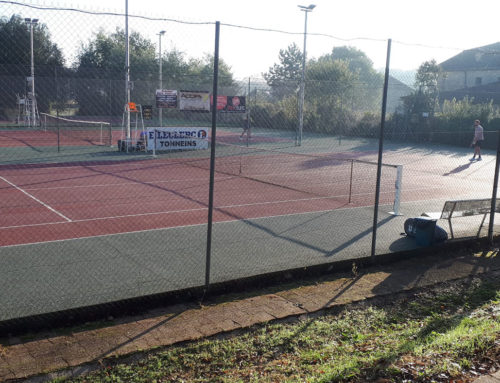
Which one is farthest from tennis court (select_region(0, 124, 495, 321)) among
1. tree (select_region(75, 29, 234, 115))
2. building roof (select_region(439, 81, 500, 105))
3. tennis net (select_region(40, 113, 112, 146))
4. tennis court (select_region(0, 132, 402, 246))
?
building roof (select_region(439, 81, 500, 105))

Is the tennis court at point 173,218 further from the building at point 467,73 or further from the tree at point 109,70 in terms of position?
the building at point 467,73

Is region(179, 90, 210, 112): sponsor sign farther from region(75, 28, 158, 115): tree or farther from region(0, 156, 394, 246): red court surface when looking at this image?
region(0, 156, 394, 246): red court surface

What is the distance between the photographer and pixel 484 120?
32.0m

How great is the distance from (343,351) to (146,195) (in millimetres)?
9544

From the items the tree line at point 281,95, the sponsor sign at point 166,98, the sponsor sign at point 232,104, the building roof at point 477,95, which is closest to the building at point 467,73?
the building roof at point 477,95

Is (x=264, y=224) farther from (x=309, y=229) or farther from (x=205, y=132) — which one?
(x=205, y=132)

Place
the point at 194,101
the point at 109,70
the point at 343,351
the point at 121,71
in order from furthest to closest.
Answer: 1. the point at 194,101
2. the point at 121,71
3. the point at 109,70
4. the point at 343,351

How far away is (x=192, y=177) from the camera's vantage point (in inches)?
682

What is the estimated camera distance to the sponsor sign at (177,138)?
24.1 m

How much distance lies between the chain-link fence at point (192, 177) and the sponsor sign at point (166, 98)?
0.25 feet

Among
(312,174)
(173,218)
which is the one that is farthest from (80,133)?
(173,218)

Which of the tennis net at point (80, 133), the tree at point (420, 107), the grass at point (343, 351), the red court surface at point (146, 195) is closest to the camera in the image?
the grass at point (343, 351)

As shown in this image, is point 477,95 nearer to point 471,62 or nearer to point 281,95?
point 471,62

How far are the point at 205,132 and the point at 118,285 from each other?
19.2 m
